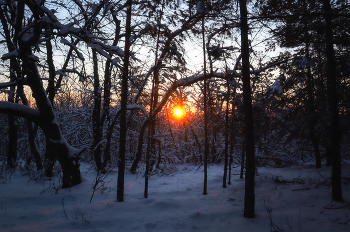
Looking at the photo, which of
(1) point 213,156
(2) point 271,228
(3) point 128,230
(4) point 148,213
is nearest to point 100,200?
(4) point 148,213

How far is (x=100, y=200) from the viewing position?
8148 millimetres

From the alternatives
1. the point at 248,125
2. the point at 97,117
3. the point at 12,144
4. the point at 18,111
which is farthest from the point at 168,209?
the point at 12,144

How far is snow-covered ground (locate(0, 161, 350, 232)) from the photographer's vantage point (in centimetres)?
578

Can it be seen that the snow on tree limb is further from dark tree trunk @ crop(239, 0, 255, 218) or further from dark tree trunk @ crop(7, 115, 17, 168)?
dark tree trunk @ crop(239, 0, 255, 218)

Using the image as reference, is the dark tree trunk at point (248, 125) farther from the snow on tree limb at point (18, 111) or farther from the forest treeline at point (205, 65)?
the snow on tree limb at point (18, 111)

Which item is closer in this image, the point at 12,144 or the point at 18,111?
the point at 18,111

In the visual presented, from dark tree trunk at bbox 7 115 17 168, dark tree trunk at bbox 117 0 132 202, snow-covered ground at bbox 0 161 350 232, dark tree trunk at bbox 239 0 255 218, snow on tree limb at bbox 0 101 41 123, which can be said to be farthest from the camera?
dark tree trunk at bbox 7 115 17 168

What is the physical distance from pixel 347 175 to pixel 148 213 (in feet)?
32.9

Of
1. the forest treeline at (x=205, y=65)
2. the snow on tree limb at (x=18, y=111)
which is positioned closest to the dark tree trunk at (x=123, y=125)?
the forest treeline at (x=205, y=65)

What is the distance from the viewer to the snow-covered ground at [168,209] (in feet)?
19.0

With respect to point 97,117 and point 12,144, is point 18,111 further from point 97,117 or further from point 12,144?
point 12,144

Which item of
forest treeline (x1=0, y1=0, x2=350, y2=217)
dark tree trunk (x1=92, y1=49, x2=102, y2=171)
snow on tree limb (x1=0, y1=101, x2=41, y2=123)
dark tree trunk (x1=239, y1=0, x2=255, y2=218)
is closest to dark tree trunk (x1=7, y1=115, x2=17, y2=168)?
forest treeline (x1=0, y1=0, x2=350, y2=217)

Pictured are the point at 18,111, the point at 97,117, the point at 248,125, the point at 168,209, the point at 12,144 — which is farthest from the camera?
the point at 97,117

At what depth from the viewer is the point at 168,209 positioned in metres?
7.50
